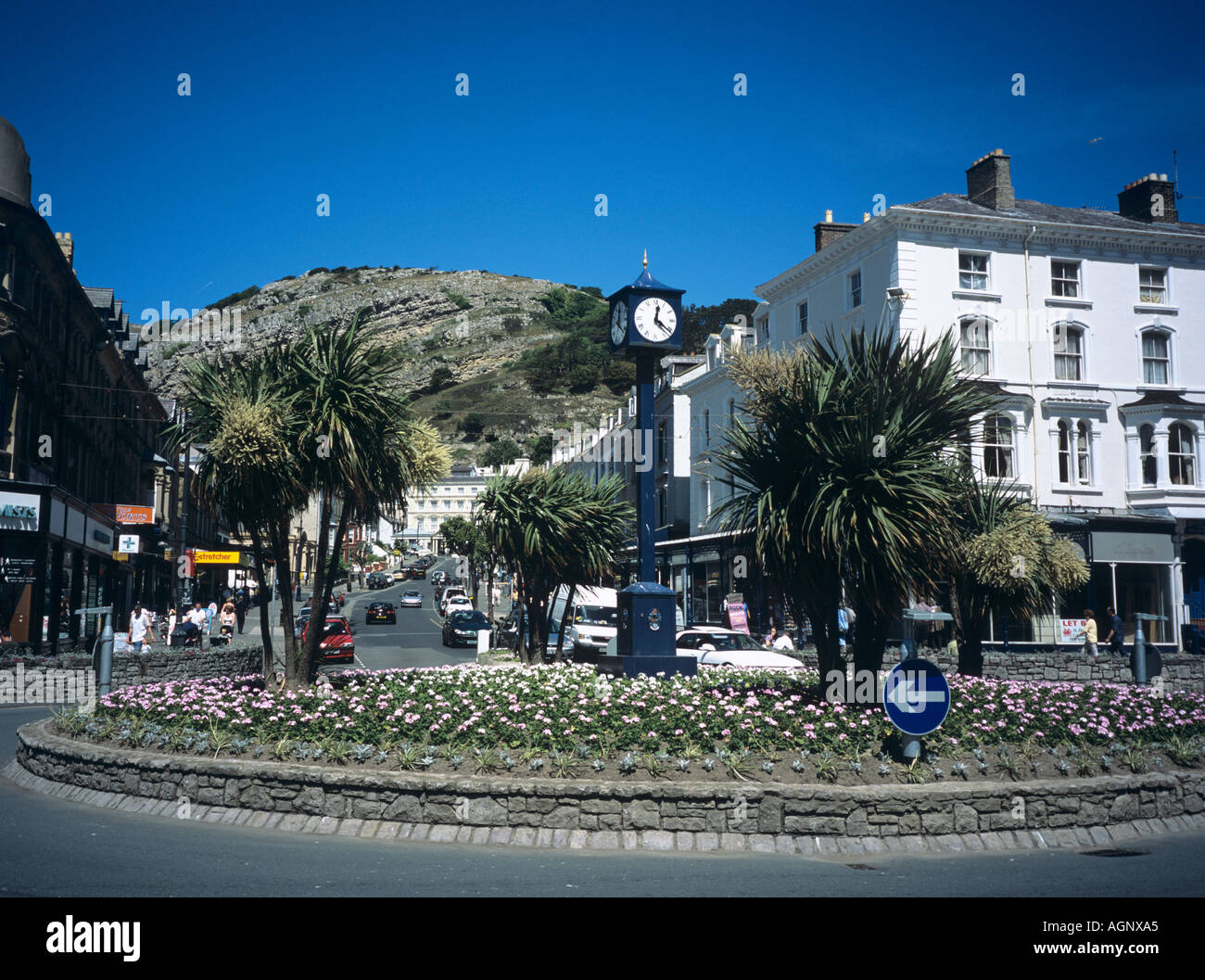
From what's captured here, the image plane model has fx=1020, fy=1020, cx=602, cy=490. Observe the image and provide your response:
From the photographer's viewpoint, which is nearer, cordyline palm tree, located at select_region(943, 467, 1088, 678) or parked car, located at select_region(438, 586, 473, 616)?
cordyline palm tree, located at select_region(943, 467, 1088, 678)

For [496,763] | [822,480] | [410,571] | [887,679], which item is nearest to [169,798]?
[496,763]

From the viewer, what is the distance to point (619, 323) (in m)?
18.5

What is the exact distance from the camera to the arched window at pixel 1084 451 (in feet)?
120

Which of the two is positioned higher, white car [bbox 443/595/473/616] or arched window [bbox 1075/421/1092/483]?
arched window [bbox 1075/421/1092/483]

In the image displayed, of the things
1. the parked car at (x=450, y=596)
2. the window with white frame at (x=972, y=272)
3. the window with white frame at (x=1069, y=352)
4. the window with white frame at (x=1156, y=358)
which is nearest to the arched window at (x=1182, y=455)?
the window with white frame at (x=1156, y=358)

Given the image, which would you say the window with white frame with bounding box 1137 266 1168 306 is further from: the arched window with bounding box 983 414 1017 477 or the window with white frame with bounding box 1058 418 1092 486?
the arched window with bounding box 983 414 1017 477

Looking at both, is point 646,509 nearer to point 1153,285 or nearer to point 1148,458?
point 1148,458

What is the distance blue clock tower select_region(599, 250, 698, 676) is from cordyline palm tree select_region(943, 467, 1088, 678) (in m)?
4.95

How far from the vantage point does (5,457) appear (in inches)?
1121

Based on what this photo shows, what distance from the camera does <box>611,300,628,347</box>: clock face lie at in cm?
1819

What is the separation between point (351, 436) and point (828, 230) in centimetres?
3165

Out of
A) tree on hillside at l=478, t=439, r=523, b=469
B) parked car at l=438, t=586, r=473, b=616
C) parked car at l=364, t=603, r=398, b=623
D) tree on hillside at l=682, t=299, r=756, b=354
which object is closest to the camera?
parked car at l=364, t=603, r=398, b=623

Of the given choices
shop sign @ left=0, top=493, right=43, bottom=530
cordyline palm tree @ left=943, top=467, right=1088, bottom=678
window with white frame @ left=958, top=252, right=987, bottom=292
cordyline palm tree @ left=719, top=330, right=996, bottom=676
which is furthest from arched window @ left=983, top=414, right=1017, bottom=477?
shop sign @ left=0, top=493, right=43, bottom=530

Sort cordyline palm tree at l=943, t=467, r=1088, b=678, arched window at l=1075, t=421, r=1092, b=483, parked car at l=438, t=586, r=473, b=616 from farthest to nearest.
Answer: parked car at l=438, t=586, r=473, b=616 → arched window at l=1075, t=421, r=1092, b=483 → cordyline palm tree at l=943, t=467, r=1088, b=678
